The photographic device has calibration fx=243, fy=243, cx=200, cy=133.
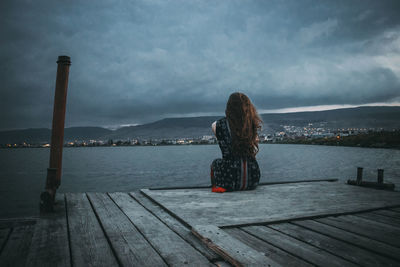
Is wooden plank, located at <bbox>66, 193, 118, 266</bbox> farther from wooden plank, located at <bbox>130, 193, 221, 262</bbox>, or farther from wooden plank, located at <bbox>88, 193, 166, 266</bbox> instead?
wooden plank, located at <bbox>130, 193, 221, 262</bbox>

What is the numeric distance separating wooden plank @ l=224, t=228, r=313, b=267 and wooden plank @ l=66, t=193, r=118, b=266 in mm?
1380

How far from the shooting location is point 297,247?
2.52 m

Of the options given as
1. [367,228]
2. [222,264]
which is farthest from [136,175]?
[222,264]

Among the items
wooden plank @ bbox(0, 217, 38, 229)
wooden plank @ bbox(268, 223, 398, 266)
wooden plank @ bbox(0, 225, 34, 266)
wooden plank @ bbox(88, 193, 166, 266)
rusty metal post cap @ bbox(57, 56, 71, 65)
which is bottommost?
wooden plank @ bbox(0, 217, 38, 229)

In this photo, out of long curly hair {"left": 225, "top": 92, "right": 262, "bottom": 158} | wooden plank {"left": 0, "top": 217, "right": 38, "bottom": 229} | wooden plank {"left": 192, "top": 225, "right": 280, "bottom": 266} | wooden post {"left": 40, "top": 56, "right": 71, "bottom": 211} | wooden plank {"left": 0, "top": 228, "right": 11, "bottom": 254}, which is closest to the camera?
wooden plank {"left": 192, "top": 225, "right": 280, "bottom": 266}

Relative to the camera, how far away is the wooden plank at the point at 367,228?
2.78 m

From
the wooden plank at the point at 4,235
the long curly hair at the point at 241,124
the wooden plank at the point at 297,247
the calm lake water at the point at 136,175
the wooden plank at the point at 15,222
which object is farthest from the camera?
the calm lake water at the point at 136,175

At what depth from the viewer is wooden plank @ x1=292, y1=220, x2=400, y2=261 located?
2.42m

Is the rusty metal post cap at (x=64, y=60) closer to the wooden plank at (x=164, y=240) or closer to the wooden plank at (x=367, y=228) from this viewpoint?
the wooden plank at (x=164, y=240)

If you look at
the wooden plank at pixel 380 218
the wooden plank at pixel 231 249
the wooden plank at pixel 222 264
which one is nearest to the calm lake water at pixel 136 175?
the wooden plank at pixel 231 249

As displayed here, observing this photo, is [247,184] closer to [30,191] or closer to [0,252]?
[0,252]

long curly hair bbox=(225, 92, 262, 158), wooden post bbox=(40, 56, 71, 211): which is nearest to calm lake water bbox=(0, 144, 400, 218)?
wooden post bbox=(40, 56, 71, 211)

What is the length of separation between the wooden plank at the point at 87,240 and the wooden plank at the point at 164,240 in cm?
46

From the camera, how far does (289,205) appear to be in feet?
13.8
